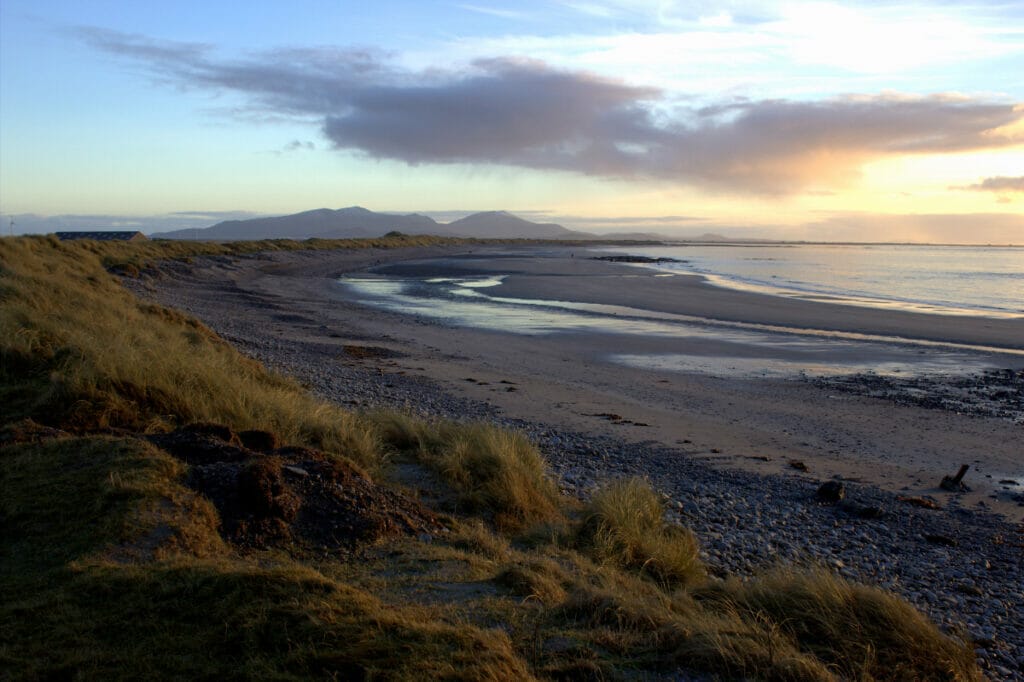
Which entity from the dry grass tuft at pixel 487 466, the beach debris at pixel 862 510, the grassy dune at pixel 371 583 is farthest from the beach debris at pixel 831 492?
the dry grass tuft at pixel 487 466

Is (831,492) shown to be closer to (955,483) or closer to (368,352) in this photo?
(955,483)

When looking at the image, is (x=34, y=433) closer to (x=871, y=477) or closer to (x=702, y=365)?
(x=871, y=477)

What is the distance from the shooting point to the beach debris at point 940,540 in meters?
7.30

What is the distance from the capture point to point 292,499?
5359mm

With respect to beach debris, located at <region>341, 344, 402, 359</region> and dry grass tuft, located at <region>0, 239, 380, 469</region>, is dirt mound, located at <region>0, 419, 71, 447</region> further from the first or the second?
beach debris, located at <region>341, 344, 402, 359</region>

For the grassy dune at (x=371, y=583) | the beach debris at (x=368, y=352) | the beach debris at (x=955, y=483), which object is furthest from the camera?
the beach debris at (x=368, y=352)

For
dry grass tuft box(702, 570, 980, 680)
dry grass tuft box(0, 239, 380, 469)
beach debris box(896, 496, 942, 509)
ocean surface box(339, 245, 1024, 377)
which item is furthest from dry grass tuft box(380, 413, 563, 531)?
ocean surface box(339, 245, 1024, 377)

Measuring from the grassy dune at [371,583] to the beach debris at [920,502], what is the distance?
3625mm

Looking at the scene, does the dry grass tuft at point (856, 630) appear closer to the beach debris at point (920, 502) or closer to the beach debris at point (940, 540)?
the beach debris at point (940, 540)

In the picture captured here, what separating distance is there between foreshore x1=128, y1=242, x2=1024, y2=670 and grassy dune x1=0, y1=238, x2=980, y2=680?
4.26 ft

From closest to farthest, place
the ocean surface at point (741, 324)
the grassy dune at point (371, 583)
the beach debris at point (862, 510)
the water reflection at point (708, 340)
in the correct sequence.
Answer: the grassy dune at point (371, 583) → the beach debris at point (862, 510) → the water reflection at point (708, 340) → the ocean surface at point (741, 324)

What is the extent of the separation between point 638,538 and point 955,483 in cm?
536

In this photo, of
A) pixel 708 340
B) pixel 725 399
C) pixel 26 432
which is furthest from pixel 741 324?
pixel 26 432

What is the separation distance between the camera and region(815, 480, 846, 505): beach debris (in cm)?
832
